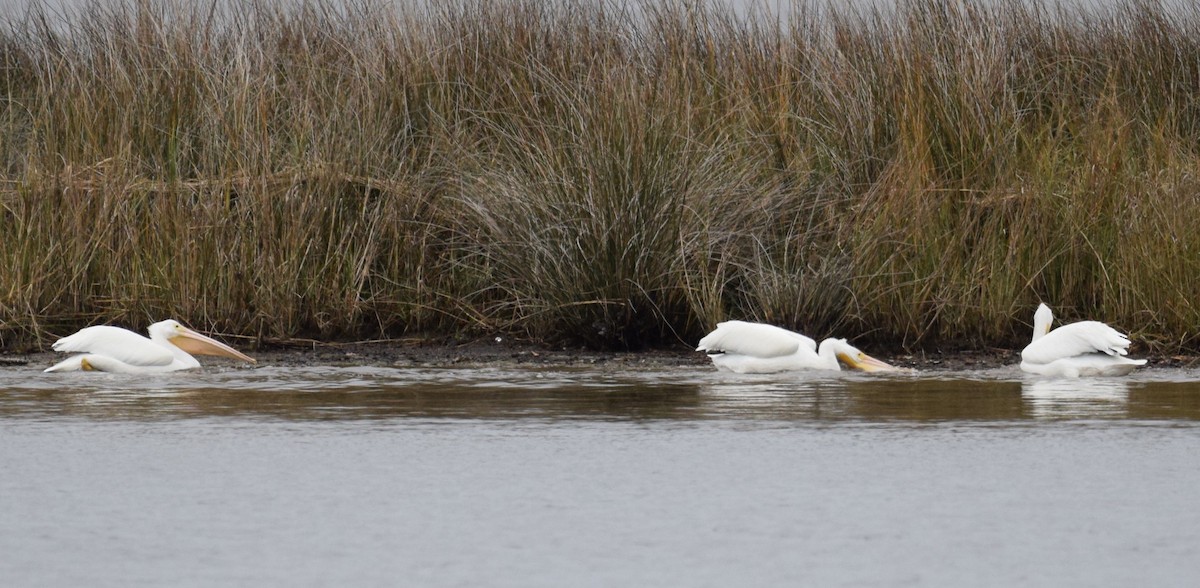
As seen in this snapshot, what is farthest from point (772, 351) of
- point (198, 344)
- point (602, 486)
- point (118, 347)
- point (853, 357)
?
point (602, 486)

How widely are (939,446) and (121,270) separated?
5701 mm

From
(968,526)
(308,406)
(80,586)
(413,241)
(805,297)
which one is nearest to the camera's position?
(80,586)

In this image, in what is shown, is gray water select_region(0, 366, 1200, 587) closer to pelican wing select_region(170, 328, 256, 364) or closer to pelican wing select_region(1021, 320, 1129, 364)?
pelican wing select_region(1021, 320, 1129, 364)

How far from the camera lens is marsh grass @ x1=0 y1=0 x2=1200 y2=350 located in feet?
31.6

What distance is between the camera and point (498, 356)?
9.66 m

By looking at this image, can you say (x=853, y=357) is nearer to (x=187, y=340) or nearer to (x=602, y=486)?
(x=187, y=340)

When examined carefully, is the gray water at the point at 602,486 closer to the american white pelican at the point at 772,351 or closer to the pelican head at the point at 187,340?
the american white pelican at the point at 772,351

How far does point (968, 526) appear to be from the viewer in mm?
4527

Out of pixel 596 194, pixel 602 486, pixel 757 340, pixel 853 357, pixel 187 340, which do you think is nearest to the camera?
pixel 602 486

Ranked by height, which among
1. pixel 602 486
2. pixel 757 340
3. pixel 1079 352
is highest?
pixel 757 340

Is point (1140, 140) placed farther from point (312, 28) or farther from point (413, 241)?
point (312, 28)

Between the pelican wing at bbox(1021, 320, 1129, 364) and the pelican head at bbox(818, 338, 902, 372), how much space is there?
0.71 meters

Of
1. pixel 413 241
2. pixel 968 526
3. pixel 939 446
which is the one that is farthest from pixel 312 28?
pixel 968 526

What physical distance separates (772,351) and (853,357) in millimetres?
434
